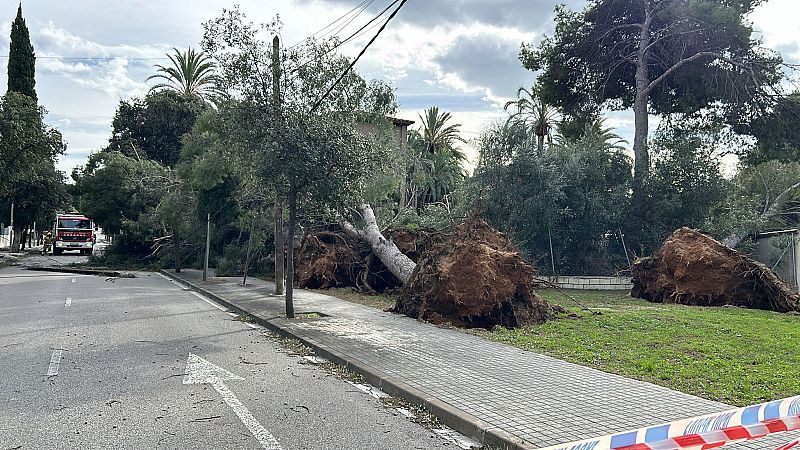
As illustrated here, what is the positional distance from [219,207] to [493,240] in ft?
39.6

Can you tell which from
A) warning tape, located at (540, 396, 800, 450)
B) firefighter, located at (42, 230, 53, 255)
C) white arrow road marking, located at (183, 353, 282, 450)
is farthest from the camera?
firefighter, located at (42, 230, 53, 255)

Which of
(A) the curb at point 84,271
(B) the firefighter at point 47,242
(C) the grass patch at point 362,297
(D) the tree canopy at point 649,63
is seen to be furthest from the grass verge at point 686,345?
(B) the firefighter at point 47,242

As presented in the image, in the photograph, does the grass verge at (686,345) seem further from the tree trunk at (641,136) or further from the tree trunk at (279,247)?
the tree trunk at (641,136)

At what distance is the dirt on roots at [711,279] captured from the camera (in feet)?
55.6

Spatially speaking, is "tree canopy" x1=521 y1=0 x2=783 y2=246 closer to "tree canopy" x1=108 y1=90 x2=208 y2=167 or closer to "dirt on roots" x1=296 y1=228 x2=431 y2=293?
"dirt on roots" x1=296 y1=228 x2=431 y2=293

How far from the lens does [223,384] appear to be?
7793 millimetres

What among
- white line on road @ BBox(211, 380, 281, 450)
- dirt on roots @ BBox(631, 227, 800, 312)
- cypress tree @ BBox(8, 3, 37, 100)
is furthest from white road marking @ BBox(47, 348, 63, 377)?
cypress tree @ BBox(8, 3, 37, 100)

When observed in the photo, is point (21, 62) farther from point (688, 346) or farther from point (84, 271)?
point (688, 346)

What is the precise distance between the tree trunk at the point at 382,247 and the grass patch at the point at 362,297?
836 mm

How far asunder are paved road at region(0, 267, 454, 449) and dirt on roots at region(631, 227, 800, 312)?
12.1 metres

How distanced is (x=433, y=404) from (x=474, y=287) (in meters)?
6.14

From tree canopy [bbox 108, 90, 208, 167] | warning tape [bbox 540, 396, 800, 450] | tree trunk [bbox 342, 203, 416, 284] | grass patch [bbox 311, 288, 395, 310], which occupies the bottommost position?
grass patch [bbox 311, 288, 395, 310]

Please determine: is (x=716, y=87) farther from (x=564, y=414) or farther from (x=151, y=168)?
(x=151, y=168)

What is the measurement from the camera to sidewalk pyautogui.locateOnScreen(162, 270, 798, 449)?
5922 mm
